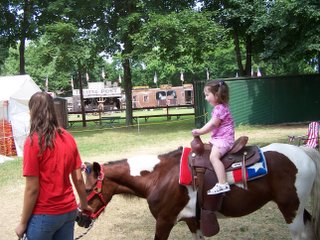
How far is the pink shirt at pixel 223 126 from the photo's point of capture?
14.0 feet

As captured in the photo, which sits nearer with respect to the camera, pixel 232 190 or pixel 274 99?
pixel 232 190

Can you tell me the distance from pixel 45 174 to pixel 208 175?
1915 millimetres

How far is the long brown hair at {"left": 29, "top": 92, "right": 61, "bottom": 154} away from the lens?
2883mm

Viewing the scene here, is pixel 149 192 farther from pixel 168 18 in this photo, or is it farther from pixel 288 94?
pixel 288 94

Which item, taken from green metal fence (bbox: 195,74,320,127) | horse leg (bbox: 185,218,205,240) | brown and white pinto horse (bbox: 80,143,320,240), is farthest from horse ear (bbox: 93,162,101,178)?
green metal fence (bbox: 195,74,320,127)

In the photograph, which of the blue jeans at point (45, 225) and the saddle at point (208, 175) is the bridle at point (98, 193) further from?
the blue jeans at point (45, 225)

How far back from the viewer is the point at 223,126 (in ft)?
14.1

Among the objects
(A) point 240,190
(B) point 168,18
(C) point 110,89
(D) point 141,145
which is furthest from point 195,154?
(C) point 110,89

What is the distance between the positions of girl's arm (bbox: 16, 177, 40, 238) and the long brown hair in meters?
0.23

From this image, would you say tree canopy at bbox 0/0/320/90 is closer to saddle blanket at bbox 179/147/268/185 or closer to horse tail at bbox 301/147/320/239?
horse tail at bbox 301/147/320/239

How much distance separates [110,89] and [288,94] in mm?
26945

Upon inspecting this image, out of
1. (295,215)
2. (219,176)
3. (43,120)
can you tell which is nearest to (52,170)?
(43,120)

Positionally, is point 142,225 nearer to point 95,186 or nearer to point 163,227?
point 163,227

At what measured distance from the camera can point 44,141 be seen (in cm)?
287
